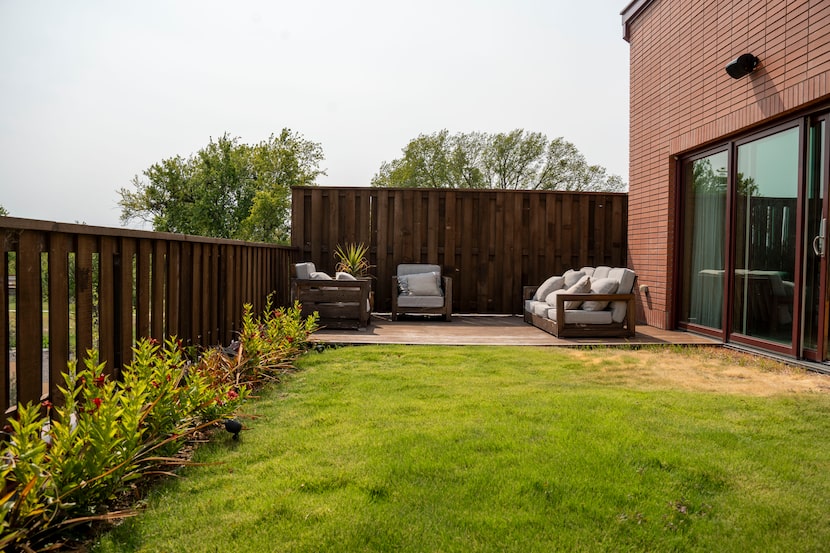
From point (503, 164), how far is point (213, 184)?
15.2 metres

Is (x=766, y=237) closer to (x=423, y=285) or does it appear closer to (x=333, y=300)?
(x=423, y=285)

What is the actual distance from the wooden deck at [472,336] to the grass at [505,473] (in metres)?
1.93

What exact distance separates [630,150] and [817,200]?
12.4 ft

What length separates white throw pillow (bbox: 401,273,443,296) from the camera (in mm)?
8070

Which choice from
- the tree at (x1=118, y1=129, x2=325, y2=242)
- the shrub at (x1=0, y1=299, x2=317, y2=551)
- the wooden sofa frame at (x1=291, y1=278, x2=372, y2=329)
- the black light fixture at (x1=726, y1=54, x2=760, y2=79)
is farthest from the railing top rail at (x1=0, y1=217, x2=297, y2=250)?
the tree at (x1=118, y1=129, x2=325, y2=242)

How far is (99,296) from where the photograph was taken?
2801 mm

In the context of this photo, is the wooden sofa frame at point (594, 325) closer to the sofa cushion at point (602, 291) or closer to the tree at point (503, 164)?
the sofa cushion at point (602, 291)

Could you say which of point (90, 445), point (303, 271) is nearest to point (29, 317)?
point (90, 445)

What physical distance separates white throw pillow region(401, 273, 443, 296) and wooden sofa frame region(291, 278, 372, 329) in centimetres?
144

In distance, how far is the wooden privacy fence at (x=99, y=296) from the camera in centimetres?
212

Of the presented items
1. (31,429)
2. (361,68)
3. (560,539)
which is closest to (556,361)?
(560,539)

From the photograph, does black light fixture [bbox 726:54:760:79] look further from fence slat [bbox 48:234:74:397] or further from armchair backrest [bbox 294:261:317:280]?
fence slat [bbox 48:234:74:397]

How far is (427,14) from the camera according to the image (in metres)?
9.56

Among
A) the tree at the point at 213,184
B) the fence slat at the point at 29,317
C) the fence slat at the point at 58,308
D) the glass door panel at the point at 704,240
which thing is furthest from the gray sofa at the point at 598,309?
the tree at the point at 213,184
